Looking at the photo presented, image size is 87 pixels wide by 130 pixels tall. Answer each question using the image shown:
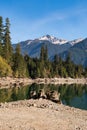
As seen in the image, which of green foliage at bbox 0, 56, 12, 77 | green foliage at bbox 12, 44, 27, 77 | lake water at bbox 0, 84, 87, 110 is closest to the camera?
lake water at bbox 0, 84, 87, 110

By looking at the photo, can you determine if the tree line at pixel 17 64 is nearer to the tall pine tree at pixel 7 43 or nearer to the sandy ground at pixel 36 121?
the tall pine tree at pixel 7 43

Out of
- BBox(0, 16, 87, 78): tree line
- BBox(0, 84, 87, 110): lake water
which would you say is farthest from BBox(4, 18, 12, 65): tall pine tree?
BBox(0, 84, 87, 110): lake water

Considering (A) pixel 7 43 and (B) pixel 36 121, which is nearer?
(B) pixel 36 121

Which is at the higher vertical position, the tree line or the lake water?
the tree line

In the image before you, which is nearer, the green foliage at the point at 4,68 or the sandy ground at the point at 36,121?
the sandy ground at the point at 36,121

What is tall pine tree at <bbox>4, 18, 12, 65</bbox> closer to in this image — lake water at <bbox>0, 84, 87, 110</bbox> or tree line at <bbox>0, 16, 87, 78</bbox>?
tree line at <bbox>0, 16, 87, 78</bbox>

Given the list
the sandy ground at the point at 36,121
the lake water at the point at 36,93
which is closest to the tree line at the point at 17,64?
the lake water at the point at 36,93

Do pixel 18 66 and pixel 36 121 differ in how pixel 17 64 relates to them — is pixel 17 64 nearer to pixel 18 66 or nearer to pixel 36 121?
pixel 18 66

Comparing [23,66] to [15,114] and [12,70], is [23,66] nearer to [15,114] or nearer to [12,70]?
[12,70]

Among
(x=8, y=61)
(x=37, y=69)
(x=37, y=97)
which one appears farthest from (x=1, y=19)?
(x=37, y=97)

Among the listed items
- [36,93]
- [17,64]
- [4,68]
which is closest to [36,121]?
[36,93]

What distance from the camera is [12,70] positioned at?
449 ft

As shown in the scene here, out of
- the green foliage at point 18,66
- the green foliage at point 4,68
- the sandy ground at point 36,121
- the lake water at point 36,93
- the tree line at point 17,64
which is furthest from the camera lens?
the green foliage at point 18,66

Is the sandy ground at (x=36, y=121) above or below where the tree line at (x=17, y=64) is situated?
below
